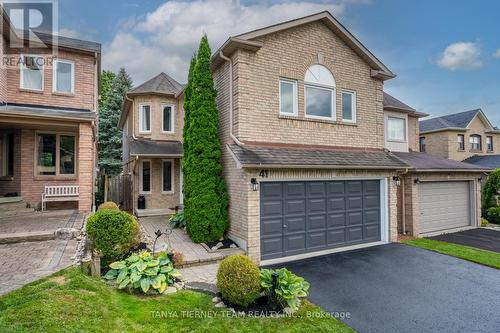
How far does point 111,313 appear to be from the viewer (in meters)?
4.46

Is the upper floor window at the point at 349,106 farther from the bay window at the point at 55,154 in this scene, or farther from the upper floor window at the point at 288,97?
the bay window at the point at 55,154

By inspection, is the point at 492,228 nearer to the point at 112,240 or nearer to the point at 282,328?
the point at 282,328

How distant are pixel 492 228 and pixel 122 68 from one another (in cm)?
3386

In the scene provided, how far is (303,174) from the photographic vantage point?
29.0 ft

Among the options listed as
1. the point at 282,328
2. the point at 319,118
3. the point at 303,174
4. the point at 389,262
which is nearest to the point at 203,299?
the point at 282,328

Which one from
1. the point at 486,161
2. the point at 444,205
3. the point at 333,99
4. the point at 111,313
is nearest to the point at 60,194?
the point at 111,313

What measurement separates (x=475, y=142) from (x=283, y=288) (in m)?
29.3

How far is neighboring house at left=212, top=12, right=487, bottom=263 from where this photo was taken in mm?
8383

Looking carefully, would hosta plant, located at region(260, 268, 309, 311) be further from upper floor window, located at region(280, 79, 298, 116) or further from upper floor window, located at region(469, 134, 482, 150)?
upper floor window, located at region(469, 134, 482, 150)

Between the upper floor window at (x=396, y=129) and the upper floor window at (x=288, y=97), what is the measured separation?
8229 millimetres

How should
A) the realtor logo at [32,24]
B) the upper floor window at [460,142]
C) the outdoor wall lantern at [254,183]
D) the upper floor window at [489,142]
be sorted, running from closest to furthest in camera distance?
the outdoor wall lantern at [254,183]
the realtor logo at [32,24]
the upper floor window at [460,142]
the upper floor window at [489,142]

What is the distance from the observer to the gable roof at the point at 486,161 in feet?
69.8

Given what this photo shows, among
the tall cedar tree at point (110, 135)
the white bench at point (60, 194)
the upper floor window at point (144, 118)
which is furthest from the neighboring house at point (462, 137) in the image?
the tall cedar tree at point (110, 135)

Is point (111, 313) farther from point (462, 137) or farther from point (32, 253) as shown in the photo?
point (462, 137)
